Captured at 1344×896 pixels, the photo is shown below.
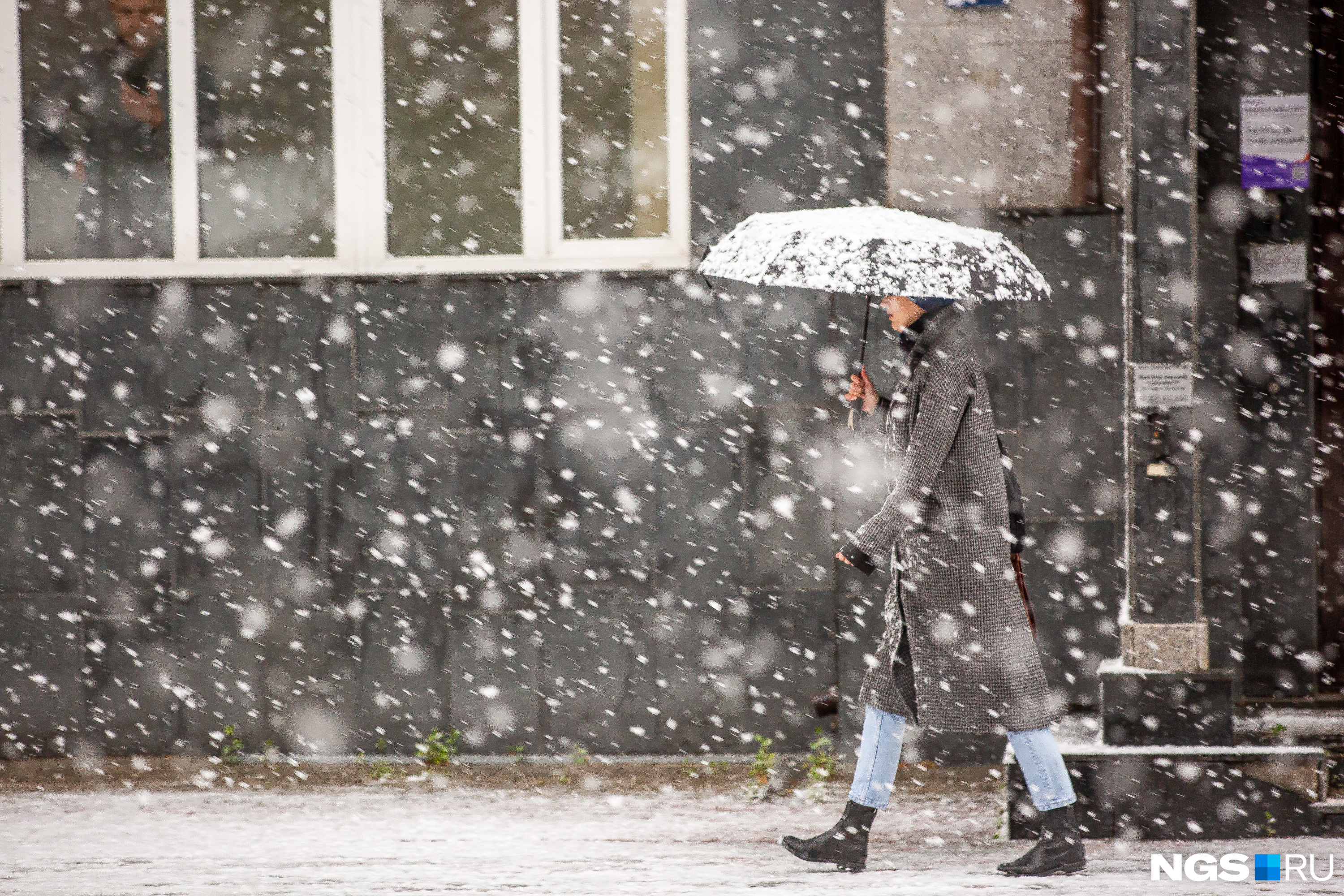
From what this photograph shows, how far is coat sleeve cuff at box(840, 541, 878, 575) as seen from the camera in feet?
15.5

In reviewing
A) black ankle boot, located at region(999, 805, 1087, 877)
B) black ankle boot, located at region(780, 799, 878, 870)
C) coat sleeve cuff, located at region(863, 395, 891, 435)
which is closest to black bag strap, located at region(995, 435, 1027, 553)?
coat sleeve cuff, located at region(863, 395, 891, 435)


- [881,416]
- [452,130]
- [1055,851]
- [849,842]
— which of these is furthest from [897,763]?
[452,130]

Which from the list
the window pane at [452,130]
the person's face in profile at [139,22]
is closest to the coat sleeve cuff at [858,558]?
the window pane at [452,130]

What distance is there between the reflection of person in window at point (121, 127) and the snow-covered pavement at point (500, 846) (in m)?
2.75

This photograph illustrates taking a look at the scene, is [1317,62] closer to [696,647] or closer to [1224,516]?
[1224,516]

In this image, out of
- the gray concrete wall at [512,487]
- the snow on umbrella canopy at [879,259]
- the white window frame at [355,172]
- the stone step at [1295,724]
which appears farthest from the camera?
the white window frame at [355,172]

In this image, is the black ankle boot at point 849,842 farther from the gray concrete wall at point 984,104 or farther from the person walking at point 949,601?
the gray concrete wall at point 984,104

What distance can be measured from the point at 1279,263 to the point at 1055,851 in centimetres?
330

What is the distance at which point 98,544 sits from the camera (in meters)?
6.86

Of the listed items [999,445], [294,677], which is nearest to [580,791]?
[294,677]

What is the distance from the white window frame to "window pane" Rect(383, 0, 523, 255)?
58 mm

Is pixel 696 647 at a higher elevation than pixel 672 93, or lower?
lower

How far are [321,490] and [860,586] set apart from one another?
106 inches

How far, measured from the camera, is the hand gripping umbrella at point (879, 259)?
456cm
